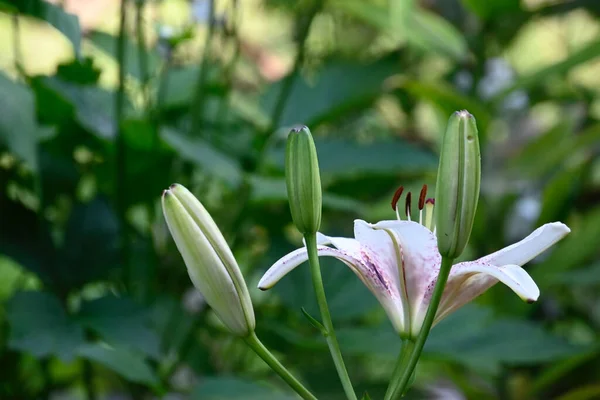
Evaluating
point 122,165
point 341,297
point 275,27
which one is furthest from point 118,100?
point 275,27

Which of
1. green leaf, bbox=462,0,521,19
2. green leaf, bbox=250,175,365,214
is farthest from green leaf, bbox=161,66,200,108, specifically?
green leaf, bbox=462,0,521,19

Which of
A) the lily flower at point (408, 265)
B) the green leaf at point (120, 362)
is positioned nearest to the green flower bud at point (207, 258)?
the lily flower at point (408, 265)

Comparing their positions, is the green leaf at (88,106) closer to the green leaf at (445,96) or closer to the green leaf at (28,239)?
the green leaf at (28,239)

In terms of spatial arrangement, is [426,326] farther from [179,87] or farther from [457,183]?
[179,87]

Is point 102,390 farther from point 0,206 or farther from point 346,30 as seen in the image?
point 346,30

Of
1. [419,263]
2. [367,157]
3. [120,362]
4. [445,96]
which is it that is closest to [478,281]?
[419,263]
